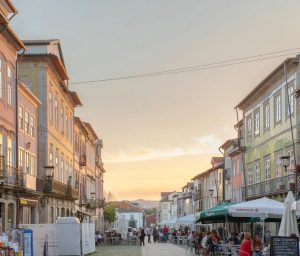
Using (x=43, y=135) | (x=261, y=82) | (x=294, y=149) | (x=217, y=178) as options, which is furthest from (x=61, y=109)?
(x=217, y=178)

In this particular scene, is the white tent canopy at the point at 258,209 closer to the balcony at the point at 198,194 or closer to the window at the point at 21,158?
the window at the point at 21,158

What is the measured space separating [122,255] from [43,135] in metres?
9.15

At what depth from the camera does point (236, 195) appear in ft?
199

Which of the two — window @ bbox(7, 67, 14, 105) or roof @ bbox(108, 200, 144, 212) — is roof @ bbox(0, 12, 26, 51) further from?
roof @ bbox(108, 200, 144, 212)

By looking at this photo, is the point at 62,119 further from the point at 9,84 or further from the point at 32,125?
the point at 9,84

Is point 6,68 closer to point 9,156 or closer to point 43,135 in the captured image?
point 9,156

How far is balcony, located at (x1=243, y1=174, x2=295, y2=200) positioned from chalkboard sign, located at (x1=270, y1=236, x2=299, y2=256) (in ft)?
65.1

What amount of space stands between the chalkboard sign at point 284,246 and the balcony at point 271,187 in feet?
65.1

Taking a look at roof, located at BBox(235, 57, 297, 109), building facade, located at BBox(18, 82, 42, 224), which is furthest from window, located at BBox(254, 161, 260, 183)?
building facade, located at BBox(18, 82, 42, 224)

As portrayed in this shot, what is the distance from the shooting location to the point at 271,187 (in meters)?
42.3

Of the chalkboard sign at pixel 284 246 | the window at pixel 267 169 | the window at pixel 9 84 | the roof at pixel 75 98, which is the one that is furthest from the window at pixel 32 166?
the chalkboard sign at pixel 284 246

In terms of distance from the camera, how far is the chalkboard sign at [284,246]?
16922 millimetres

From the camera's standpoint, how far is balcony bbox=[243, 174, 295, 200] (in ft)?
125

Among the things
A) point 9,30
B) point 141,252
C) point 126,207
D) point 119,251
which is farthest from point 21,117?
point 126,207
